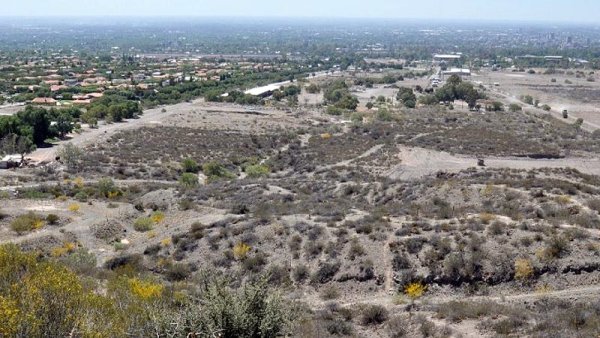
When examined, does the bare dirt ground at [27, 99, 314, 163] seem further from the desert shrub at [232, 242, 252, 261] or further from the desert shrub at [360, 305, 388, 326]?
the desert shrub at [360, 305, 388, 326]

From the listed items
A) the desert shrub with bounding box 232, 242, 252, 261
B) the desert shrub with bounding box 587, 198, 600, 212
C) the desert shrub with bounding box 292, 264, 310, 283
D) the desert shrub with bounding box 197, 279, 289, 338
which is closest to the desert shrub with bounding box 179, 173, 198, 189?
the desert shrub with bounding box 232, 242, 252, 261

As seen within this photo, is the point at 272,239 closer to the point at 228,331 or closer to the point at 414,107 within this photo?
the point at 228,331

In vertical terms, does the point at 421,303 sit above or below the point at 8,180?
above

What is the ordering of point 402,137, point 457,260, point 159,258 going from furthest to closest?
1. point 402,137
2. point 159,258
3. point 457,260

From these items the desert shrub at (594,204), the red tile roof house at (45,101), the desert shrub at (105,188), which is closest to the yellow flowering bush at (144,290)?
the desert shrub at (594,204)

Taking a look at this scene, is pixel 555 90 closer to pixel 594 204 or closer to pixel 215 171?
pixel 215 171

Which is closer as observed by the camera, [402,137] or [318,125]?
[402,137]

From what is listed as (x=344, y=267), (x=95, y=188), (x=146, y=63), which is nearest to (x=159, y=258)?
(x=344, y=267)
